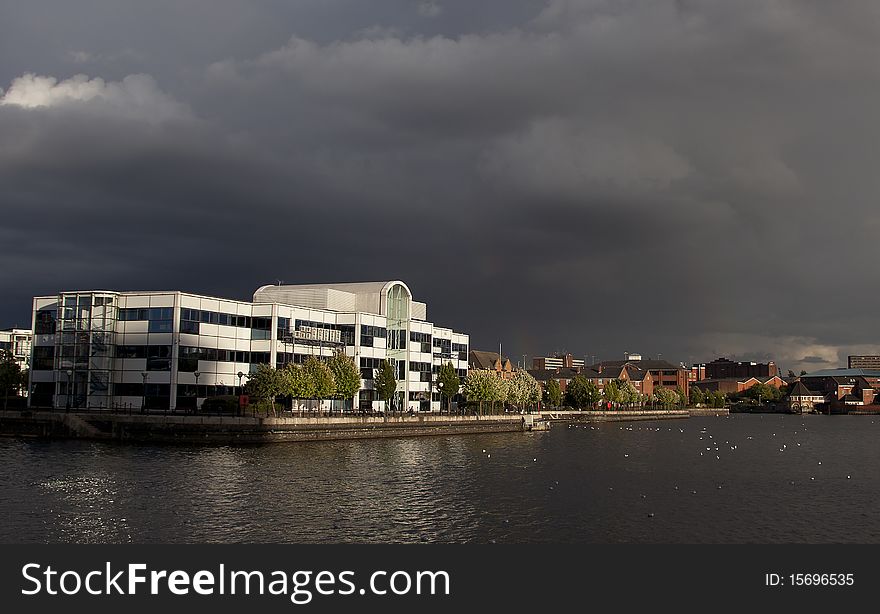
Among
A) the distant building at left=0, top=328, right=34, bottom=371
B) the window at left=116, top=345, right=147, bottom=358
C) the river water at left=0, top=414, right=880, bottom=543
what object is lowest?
the river water at left=0, top=414, right=880, bottom=543

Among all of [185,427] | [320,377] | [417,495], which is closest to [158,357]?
[185,427]

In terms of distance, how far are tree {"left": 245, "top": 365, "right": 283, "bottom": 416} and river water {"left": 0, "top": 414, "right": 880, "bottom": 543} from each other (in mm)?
13687

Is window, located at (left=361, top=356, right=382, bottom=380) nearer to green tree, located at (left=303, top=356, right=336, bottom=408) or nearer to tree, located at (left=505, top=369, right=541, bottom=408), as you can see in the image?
green tree, located at (left=303, top=356, right=336, bottom=408)

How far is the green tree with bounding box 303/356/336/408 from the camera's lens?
12029 centimetres

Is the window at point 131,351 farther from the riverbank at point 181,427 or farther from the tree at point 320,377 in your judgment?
the tree at point 320,377

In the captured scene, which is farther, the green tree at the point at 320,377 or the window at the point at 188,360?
the green tree at the point at 320,377

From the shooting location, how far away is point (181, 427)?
336 ft

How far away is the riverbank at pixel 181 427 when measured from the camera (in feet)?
335

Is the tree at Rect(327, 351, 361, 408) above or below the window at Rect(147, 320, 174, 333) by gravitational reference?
below

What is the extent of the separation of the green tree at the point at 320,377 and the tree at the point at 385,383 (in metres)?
14.8

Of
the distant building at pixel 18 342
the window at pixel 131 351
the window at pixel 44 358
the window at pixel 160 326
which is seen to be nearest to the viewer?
the window at pixel 160 326

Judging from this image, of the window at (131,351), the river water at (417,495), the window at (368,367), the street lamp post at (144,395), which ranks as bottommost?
the river water at (417,495)

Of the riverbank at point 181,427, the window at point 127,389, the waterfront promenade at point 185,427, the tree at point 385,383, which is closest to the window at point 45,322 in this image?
the window at point 127,389

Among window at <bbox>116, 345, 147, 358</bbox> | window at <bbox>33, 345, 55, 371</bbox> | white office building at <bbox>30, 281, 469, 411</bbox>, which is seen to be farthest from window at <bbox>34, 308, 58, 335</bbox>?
window at <bbox>116, 345, 147, 358</bbox>
